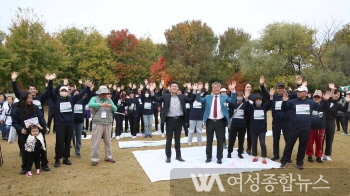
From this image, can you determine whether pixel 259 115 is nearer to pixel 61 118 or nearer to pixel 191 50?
pixel 61 118

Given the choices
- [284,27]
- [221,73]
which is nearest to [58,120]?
[284,27]

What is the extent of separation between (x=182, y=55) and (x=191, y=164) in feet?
99.2

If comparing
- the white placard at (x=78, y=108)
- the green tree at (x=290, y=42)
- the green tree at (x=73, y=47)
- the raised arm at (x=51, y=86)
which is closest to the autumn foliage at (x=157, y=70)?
the green tree at (x=73, y=47)

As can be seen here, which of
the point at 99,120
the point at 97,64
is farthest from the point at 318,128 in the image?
the point at 97,64

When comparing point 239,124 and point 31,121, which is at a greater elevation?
point 31,121

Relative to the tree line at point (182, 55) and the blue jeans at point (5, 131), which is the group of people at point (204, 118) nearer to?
the blue jeans at point (5, 131)

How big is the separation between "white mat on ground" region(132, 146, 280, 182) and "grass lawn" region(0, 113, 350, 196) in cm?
19

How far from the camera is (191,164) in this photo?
666 cm

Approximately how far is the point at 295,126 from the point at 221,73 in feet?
109

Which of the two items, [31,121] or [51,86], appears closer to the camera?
[31,121]

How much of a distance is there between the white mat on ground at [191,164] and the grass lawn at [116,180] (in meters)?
0.19

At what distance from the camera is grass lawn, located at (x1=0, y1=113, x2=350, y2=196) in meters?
4.99

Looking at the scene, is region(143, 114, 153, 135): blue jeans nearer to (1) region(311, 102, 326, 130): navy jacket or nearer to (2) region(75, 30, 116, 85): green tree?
(1) region(311, 102, 326, 130): navy jacket

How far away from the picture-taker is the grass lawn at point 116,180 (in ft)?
16.4
